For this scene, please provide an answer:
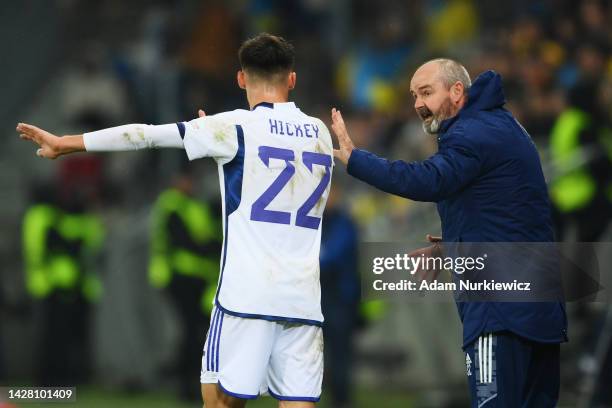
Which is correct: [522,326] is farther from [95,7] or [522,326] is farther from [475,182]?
[95,7]

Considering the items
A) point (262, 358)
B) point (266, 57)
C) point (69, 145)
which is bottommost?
point (262, 358)

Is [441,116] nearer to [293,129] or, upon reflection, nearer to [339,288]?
[293,129]

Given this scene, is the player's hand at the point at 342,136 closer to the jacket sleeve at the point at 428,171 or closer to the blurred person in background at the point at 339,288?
the jacket sleeve at the point at 428,171

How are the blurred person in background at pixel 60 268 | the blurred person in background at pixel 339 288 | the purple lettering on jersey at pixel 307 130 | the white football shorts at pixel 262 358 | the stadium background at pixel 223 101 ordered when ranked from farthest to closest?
the blurred person in background at pixel 60 268 < the stadium background at pixel 223 101 < the blurred person in background at pixel 339 288 < the purple lettering on jersey at pixel 307 130 < the white football shorts at pixel 262 358

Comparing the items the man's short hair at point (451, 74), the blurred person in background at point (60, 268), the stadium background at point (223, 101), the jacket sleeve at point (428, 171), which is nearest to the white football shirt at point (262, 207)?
the jacket sleeve at point (428, 171)

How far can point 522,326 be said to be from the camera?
6.21 m

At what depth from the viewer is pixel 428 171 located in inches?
243

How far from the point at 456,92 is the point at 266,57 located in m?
0.98

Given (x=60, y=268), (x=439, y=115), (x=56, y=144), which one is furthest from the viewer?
(x=60, y=268)

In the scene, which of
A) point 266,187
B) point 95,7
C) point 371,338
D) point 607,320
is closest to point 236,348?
point 266,187

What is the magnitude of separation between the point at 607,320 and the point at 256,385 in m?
4.79

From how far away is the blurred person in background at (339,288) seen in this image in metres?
12.8

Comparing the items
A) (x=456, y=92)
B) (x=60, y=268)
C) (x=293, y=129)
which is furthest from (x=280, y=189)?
(x=60, y=268)

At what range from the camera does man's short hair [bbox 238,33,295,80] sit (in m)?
6.36
